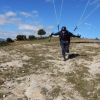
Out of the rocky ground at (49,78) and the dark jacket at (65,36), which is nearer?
the rocky ground at (49,78)

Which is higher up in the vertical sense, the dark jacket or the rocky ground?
the dark jacket

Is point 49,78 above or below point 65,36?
below

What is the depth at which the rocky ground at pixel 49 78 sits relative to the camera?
32.0 feet

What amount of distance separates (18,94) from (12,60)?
240 inches

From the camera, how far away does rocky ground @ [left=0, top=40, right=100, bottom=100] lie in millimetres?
9766

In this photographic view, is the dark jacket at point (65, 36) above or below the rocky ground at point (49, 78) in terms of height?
above

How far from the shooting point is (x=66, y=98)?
9477 mm

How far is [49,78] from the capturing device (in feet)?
38.4

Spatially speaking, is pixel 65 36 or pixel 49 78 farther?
pixel 65 36

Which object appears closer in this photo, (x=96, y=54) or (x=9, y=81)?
(x=9, y=81)

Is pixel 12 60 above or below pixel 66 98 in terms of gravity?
above

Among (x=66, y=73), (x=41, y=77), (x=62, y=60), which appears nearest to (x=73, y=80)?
(x=66, y=73)

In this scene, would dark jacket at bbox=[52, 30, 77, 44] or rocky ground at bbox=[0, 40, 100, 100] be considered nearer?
rocky ground at bbox=[0, 40, 100, 100]

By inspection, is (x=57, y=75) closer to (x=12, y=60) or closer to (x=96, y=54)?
(x=12, y=60)
